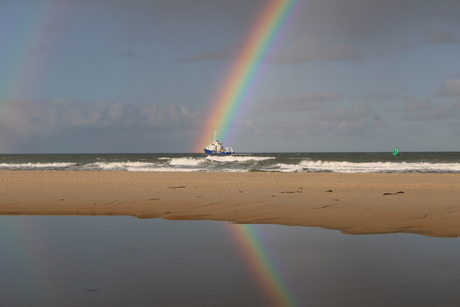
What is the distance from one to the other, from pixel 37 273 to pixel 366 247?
5799 mm

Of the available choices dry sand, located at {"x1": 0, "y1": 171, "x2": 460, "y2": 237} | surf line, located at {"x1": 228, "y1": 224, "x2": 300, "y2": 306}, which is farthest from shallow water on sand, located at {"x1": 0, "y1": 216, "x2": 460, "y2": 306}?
dry sand, located at {"x1": 0, "y1": 171, "x2": 460, "y2": 237}

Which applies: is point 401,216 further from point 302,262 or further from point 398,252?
point 302,262

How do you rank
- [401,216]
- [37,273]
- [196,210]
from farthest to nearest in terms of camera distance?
1. [196,210]
2. [401,216]
3. [37,273]

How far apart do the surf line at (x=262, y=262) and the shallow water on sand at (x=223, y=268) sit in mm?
16

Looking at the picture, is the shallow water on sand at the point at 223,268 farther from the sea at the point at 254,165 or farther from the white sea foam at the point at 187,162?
the white sea foam at the point at 187,162

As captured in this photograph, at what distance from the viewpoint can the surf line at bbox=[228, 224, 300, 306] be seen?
6.23 m

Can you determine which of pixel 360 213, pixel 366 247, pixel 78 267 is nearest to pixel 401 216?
pixel 360 213

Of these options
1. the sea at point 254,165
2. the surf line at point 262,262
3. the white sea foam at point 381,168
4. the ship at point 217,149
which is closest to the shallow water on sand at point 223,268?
the surf line at point 262,262

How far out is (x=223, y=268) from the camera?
7.71 meters

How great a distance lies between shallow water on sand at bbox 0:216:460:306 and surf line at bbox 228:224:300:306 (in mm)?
16

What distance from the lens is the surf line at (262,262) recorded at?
6.23 meters

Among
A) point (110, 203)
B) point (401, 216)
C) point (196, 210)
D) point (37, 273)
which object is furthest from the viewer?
point (110, 203)

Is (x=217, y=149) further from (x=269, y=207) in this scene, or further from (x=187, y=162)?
(x=269, y=207)

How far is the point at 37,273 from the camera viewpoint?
7.37 m
